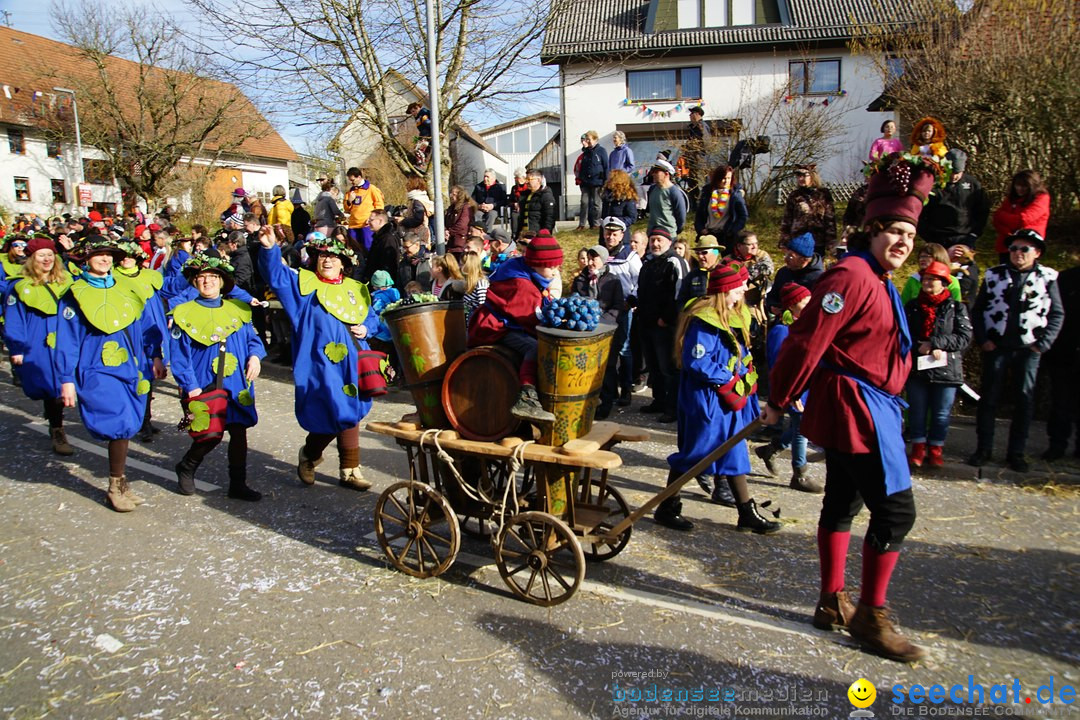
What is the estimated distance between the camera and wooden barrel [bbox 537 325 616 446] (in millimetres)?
3951

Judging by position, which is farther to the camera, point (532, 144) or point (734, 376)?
point (532, 144)

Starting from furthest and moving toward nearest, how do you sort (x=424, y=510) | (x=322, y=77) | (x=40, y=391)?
A: (x=322, y=77) < (x=40, y=391) < (x=424, y=510)

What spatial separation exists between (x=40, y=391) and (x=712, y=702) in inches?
268

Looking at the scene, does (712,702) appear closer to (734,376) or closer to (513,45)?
(734,376)

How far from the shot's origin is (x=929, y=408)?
6.45m

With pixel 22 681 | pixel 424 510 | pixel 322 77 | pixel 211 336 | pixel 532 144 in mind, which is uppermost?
pixel 532 144

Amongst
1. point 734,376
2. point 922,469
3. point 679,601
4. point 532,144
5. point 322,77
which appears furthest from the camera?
point 532,144

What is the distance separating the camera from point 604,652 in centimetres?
369

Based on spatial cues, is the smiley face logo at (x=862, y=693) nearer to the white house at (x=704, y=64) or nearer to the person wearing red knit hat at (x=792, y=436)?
the person wearing red knit hat at (x=792, y=436)

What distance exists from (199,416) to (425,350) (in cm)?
233

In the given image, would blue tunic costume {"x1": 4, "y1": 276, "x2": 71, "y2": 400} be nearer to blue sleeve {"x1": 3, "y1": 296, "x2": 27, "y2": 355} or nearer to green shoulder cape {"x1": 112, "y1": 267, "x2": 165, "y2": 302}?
blue sleeve {"x1": 3, "y1": 296, "x2": 27, "y2": 355}

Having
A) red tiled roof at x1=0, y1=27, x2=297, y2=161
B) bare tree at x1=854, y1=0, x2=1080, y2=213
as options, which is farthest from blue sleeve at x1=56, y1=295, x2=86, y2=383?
red tiled roof at x1=0, y1=27, x2=297, y2=161

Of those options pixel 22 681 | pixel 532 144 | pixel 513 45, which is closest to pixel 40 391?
pixel 22 681

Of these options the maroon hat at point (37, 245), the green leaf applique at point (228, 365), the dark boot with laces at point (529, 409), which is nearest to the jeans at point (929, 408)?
the dark boot with laces at point (529, 409)
